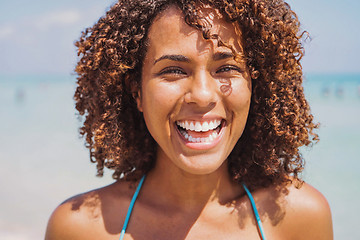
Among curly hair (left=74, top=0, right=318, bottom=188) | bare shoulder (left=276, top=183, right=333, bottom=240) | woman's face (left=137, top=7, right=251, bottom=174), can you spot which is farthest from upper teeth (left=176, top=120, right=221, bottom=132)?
bare shoulder (left=276, top=183, right=333, bottom=240)

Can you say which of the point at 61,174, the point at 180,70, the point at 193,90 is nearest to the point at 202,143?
the point at 193,90

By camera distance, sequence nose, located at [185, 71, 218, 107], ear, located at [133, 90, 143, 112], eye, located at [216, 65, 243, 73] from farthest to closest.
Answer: ear, located at [133, 90, 143, 112] < eye, located at [216, 65, 243, 73] < nose, located at [185, 71, 218, 107]

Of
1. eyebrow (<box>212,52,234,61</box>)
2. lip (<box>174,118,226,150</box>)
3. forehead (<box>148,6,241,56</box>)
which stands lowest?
lip (<box>174,118,226,150</box>)

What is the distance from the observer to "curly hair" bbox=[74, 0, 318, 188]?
246 cm

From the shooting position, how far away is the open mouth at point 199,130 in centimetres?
237

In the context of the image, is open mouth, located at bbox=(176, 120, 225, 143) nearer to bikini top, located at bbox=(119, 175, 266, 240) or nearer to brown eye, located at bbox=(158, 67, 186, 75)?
brown eye, located at bbox=(158, 67, 186, 75)

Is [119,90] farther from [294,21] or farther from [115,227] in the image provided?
[294,21]

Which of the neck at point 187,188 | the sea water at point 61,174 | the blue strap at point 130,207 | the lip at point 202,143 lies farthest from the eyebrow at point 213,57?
the sea water at point 61,174

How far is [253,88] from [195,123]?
0.55m

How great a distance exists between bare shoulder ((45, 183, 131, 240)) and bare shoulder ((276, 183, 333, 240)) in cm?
108

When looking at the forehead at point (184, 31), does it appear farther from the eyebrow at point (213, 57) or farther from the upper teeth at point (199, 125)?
the upper teeth at point (199, 125)

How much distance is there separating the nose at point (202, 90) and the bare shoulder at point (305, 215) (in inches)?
37.0

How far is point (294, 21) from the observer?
2.66 metres

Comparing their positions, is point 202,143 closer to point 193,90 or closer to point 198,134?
point 198,134
